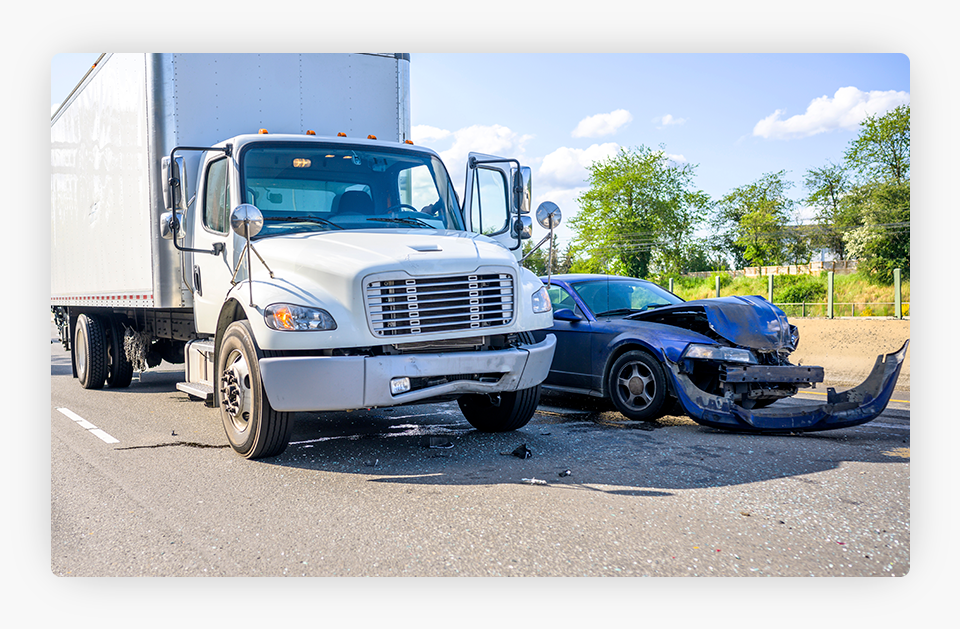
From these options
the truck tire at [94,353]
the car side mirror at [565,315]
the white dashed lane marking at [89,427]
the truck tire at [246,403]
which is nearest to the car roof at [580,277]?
the car side mirror at [565,315]

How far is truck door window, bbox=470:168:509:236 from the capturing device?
6.89 metres

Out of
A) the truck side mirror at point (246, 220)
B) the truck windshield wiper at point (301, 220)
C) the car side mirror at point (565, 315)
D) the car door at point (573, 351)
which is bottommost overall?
the car door at point (573, 351)

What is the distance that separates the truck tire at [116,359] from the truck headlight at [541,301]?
650 centimetres

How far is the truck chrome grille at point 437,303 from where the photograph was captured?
505 centimetres

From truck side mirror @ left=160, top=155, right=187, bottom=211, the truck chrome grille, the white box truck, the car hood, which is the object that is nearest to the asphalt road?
the white box truck

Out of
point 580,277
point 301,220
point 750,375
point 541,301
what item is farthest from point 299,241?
point 750,375

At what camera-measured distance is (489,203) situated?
22.7 feet

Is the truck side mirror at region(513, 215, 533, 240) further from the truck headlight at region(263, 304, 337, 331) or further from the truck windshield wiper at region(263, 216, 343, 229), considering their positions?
the truck headlight at region(263, 304, 337, 331)

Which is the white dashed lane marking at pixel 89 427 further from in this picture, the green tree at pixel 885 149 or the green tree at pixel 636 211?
the green tree at pixel 636 211

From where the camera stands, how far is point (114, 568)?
374 cm

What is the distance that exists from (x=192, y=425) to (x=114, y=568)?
12.1ft
